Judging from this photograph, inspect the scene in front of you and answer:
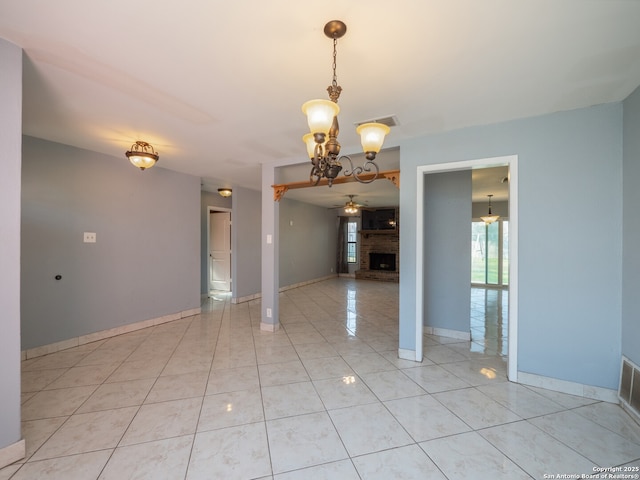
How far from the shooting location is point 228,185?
5879 millimetres

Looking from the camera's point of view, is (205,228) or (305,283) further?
(305,283)

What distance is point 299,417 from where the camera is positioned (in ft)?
7.02

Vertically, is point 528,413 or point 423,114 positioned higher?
point 423,114

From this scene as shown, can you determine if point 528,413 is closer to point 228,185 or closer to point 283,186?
point 283,186

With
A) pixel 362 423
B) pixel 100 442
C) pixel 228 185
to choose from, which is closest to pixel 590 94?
pixel 362 423

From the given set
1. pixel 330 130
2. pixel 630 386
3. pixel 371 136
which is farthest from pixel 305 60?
pixel 630 386

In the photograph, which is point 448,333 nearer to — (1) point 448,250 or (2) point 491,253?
(1) point 448,250

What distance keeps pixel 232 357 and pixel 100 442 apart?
1.46m

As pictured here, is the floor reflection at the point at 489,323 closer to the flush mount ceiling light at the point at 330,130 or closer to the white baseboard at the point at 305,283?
the flush mount ceiling light at the point at 330,130

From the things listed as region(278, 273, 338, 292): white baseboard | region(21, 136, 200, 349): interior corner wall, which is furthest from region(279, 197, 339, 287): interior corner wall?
region(21, 136, 200, 349): interior corner wall

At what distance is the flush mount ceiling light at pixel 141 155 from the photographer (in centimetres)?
325

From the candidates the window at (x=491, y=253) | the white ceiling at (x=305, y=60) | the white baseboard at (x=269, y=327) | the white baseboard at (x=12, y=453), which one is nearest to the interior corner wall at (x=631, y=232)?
the white ceiling at (x=305, y=60)

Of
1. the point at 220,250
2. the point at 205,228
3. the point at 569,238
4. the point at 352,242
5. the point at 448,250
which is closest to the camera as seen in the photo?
the point at 569,238

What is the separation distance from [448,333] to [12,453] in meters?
4.32
